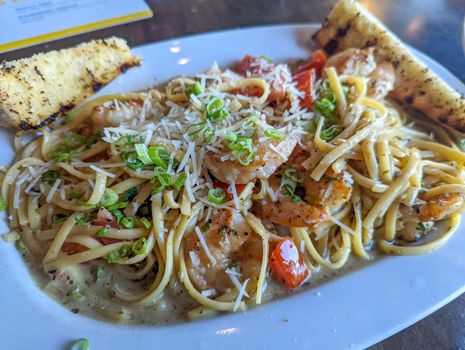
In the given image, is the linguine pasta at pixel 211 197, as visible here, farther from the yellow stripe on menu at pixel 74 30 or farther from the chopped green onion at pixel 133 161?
the yellow stripe on menu at pixel 74 30

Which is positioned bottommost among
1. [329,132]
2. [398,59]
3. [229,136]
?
[329,132]

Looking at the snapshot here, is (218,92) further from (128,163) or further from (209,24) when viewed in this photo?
(209,24)

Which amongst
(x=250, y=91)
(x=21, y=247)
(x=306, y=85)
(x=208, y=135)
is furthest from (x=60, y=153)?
(x=306, y=85)

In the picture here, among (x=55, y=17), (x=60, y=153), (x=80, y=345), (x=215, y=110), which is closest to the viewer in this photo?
(x=80, y=345)

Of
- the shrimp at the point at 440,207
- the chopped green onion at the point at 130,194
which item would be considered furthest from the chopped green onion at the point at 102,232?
the shrimp at the point at 440,207

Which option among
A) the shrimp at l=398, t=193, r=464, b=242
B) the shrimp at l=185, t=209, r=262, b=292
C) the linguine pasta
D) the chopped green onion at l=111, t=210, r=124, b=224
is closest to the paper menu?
the linguine pasta

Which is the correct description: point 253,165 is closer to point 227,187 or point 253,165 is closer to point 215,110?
point 227,187

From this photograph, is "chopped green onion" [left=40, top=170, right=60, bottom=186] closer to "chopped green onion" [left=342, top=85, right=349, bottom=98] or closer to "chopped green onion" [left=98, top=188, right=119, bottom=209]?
"chopped green onion" [left=98, top=188, right=119, bottom=209]

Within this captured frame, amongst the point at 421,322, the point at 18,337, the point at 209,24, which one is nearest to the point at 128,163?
the point at 18,337
